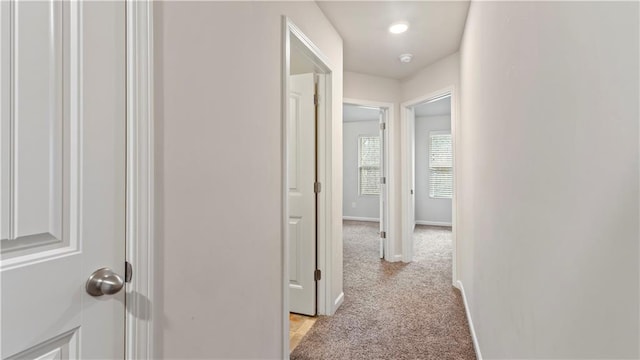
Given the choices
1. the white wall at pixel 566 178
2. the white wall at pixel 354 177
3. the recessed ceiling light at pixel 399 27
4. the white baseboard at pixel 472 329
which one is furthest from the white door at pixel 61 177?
the white wall at pixel 354 177

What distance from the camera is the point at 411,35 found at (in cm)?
281

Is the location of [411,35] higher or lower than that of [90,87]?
higher

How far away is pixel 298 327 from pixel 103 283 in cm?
188

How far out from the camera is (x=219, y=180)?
1.23 metres

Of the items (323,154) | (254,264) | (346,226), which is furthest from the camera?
(346,226)

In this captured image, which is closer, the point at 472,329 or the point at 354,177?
the point at 472,329

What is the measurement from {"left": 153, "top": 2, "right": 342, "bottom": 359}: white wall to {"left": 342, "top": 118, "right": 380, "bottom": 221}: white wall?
19.7ft

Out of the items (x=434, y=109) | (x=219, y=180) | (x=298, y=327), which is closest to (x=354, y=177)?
(x=434, y=109)

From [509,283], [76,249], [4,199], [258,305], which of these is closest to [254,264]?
[258,305]

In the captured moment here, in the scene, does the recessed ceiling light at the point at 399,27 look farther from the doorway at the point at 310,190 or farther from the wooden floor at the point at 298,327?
the wooden floor at the point at 298,327

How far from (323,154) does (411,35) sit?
4.62 feet

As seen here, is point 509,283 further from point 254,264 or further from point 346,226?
point 346,226

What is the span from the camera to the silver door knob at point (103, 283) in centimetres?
78

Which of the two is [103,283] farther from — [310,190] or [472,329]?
[472,329]
